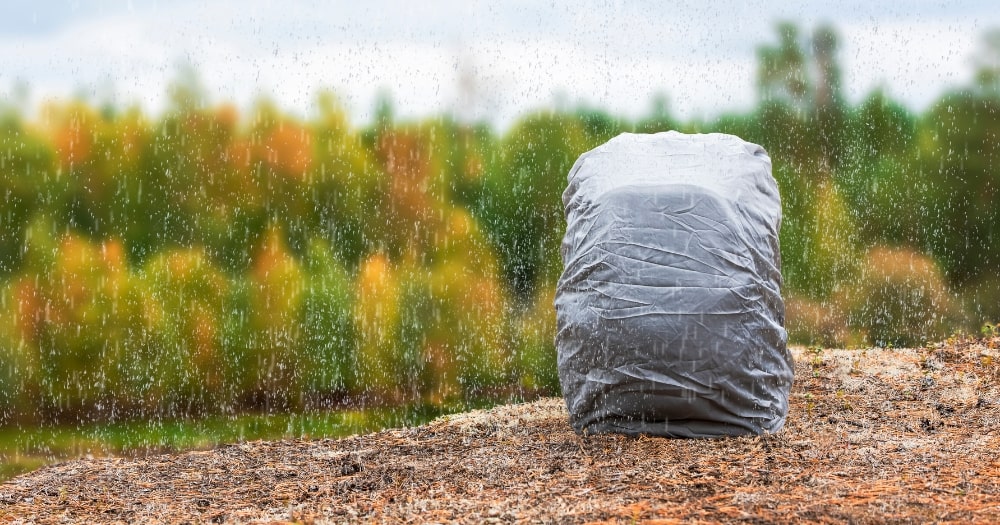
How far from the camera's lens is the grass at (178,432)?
7.34 metres

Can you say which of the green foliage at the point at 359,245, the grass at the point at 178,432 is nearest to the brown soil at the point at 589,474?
the grass at the point at 178,432

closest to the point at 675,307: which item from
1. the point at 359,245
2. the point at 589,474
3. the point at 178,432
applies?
the point at 589,474

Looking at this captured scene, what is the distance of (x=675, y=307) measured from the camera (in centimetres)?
424

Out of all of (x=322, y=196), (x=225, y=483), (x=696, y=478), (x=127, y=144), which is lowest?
(x=225, y=483)

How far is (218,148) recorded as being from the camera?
833 cm

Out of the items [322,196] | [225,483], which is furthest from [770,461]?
[322,196]

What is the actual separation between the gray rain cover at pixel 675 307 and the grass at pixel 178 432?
3388 mm

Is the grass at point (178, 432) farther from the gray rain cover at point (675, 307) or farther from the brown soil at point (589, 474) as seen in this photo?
the gray rain cover at point (675, 307)

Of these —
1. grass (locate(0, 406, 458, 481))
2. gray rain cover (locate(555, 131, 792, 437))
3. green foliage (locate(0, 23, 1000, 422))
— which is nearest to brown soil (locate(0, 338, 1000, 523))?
gray rain cover (locate(555, 131, 792, 437))

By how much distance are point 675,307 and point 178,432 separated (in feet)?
16.8

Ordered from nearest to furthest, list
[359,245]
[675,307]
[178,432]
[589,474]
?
[589,474], [675,307], [178,432], [359,245]

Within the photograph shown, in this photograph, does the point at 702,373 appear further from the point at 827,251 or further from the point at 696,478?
the point at 827,251

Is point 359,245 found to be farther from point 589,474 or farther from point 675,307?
point 589,474

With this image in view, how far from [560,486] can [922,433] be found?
2123mm
